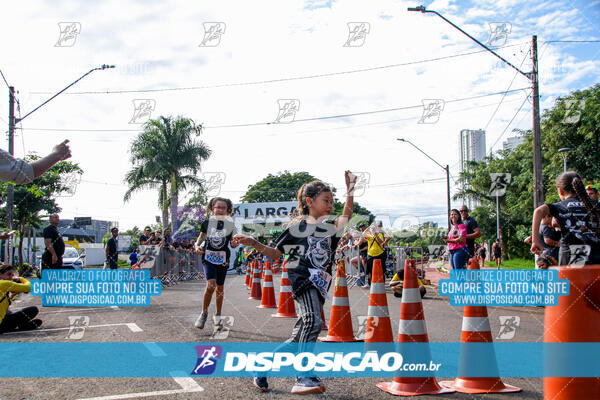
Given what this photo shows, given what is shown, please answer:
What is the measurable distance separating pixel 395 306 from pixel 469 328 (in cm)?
577

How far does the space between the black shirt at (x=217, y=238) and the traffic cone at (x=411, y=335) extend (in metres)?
3.24

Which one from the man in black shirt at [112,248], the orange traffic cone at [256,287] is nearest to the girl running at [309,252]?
the orange traffic cone at [256,287]

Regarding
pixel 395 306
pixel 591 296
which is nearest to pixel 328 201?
pixel 591 296

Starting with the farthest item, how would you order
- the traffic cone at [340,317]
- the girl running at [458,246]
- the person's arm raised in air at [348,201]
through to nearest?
the girl running at [458,246] → the traffic cone at [340,317] → the person's arm raised in air at [348,201]

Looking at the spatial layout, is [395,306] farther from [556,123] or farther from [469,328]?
[556,123]

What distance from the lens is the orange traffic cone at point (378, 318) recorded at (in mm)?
4703

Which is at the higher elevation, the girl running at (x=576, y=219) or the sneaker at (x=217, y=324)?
the girl running at (x=576, y=219)

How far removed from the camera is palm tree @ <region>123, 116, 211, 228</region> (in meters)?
32.7

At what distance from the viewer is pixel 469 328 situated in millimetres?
4086

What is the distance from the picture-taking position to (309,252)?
3961 mm

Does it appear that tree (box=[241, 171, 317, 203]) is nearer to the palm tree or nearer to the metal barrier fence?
the palm tree

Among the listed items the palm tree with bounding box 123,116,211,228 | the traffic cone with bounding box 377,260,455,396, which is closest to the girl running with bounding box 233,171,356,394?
the traffic cone with bounding box 377,260,455,396

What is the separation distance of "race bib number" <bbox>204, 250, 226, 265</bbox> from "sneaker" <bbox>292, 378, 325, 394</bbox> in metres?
3.27

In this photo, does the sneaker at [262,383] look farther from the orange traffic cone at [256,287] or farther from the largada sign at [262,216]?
the largada sign at [262,216]
